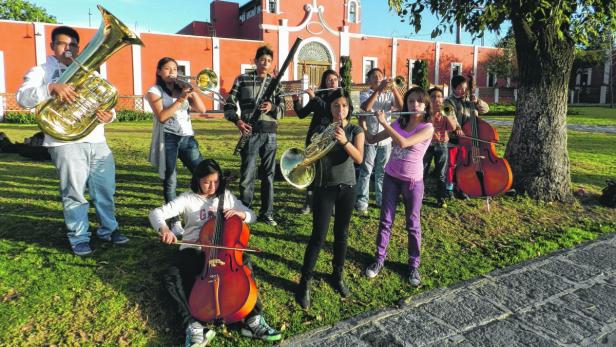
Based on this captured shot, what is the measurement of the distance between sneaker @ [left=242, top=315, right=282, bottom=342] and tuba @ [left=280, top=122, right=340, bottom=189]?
104 centimetres

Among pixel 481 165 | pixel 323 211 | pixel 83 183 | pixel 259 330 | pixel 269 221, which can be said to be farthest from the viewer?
pixel 481 165

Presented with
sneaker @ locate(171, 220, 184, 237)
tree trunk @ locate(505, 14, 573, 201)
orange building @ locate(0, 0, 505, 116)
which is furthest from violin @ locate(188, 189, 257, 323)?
orange building @ locate(0, 0, 505, 116)

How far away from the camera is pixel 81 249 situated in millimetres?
3955

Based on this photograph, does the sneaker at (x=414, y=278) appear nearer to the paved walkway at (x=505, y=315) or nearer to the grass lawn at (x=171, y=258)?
the grass lawn at (x=171, y=258)

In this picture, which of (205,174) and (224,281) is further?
(205,174)

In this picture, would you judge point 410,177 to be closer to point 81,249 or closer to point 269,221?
point 269,221

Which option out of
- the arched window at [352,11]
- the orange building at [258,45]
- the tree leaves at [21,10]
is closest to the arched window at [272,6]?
the orange building at [258,45]

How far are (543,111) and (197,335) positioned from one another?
19.0 ft

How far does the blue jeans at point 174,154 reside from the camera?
180 inches

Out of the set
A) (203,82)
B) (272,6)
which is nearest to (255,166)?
(203,82)

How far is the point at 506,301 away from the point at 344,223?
153 cm

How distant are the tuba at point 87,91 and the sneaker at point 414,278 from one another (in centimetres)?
315

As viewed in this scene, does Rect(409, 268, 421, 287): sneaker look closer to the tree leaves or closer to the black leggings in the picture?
the black leggings

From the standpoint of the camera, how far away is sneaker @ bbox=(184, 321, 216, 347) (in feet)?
9.35
